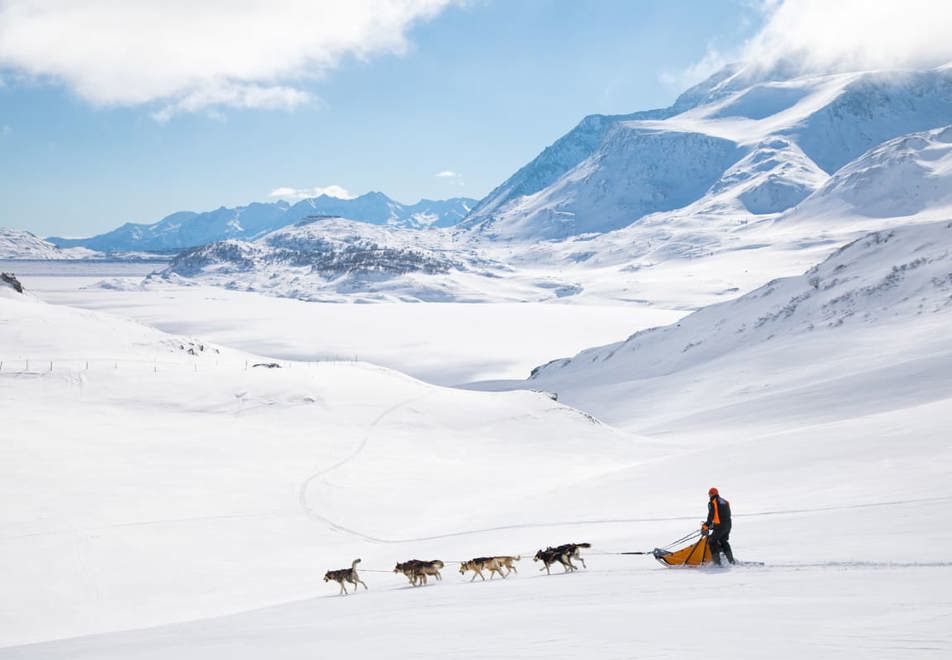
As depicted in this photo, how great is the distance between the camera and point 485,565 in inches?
644

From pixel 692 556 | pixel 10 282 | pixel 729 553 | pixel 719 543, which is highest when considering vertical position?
pixel 10 282

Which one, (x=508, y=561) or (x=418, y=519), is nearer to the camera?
(x=508, y=561)

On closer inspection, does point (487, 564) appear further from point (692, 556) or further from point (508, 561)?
point (692, 556)

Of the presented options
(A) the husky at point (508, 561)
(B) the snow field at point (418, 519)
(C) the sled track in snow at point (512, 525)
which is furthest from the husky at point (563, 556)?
(C) the sled track in snow at point (512, 525)

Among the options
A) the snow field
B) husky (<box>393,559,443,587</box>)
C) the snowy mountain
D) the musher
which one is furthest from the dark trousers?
the snowy mountain

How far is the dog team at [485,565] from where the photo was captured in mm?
15680

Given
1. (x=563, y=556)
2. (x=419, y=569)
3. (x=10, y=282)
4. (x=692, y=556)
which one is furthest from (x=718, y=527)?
(x=10, y=282)

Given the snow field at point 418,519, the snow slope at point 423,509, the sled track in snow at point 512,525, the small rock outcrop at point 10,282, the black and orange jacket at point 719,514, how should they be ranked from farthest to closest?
the small rock outcrop at point 10,282
the sled track in snow at point 512,525
the black and orange jacket at point 719,514
the snow slope at point 423,509
the snow field at point 418,519

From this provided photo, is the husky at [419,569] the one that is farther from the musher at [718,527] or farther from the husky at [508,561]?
the musher at [718,527]

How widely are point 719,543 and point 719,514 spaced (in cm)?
67

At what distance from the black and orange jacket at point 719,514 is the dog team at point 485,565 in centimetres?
340

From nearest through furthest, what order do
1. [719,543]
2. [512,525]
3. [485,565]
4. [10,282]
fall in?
[719,543], [485,565], [512,525], [10,282]

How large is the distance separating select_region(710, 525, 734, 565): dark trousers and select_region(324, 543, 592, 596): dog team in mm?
3199

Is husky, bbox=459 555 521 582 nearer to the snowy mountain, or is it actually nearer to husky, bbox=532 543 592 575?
husky, bbox=532 543 592 575
